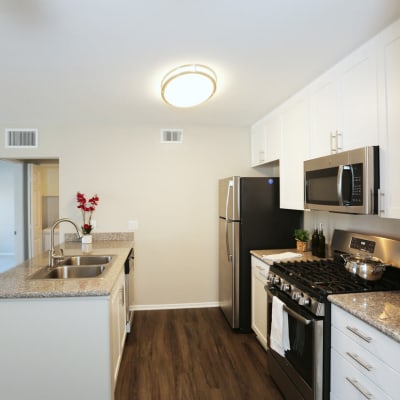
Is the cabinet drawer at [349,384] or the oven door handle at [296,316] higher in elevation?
the oven door handle at [296,316]

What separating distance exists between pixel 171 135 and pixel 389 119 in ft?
8.59

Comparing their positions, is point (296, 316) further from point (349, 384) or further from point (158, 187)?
point (158, 187)

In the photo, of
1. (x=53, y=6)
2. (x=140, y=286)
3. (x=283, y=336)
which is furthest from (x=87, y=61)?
(x=140, y=286)

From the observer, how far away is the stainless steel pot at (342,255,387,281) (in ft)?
5.75

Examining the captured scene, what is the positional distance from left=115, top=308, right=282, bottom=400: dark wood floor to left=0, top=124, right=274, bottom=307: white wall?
52 cm

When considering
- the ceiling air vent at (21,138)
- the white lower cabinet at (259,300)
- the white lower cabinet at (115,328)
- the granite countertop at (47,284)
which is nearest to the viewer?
the granite countertop at (47,284)

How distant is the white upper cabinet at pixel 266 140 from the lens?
304 cm

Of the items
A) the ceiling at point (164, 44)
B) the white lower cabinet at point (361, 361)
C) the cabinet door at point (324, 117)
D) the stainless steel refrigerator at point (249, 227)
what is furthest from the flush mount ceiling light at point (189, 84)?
the white lower cabinet at point (361, 361)

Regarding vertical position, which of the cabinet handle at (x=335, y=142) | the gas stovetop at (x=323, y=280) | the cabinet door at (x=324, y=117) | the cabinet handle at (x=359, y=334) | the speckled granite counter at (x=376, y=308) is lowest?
the cabinet handle at (x=359, y=334)

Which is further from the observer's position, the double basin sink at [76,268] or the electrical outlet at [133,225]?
the electrical outlet at [133,225]

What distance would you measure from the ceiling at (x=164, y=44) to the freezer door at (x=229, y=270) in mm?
1387

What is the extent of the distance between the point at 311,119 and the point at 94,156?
8.50ft

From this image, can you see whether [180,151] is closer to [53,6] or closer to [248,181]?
[248,181]

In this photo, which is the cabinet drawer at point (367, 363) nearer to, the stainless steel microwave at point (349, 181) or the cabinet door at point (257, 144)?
the stainless steel microwave at point (349, 181)
